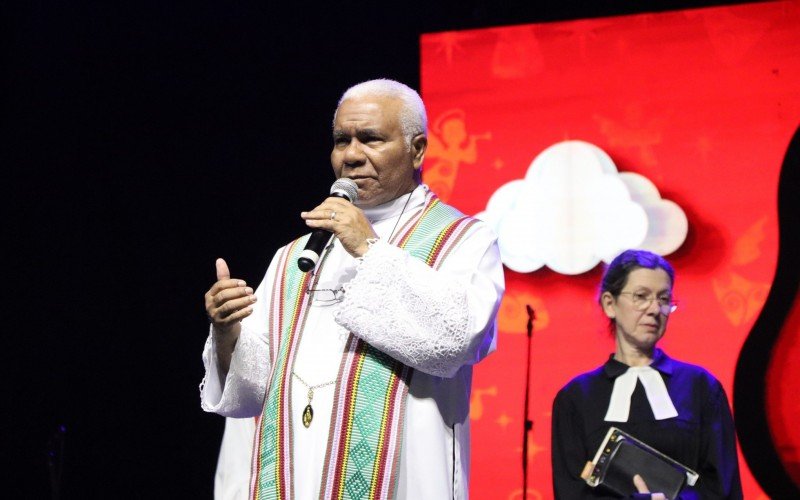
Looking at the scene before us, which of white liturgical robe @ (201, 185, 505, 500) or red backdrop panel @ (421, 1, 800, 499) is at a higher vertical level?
red backdrop panel @ (421, 1, 800, 499)

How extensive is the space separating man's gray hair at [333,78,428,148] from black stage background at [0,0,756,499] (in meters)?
2.19

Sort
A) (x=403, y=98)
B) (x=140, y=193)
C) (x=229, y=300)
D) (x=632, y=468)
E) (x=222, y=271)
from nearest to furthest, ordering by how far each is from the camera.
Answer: (x=229, y=300) → (x=222, y=271) → (x=403, y=98) → (x=632, y=468) → (x=140, y=193)

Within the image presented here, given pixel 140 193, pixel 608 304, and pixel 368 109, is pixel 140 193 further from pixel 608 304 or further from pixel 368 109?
pixel 368 109

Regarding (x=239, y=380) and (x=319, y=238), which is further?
(x=239, y=380)

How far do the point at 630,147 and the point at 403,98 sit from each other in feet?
6.33

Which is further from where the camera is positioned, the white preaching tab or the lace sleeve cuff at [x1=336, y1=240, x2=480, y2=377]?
the white preaching tab

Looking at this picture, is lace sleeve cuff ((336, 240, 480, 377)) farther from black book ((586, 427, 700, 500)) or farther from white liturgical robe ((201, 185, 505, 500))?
black book ((586, 427, 700, 500))

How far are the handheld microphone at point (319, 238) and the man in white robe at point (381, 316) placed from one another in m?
0.05

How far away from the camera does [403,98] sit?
7.93 ft

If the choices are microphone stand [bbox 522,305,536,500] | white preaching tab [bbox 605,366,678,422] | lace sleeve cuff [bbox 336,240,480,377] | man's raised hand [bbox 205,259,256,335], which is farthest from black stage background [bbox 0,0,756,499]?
lace sleeve cuff [bbox 336,240,480,377]

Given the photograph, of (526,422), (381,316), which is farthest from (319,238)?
(526,422)

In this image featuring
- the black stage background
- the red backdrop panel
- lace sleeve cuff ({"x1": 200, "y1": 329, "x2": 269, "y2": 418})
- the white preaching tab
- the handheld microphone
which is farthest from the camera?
the black stage background

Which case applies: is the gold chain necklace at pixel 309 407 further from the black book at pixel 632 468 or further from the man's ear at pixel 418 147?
the black book at pixel 632 468

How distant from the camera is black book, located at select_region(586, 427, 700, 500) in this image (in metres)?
2.94
